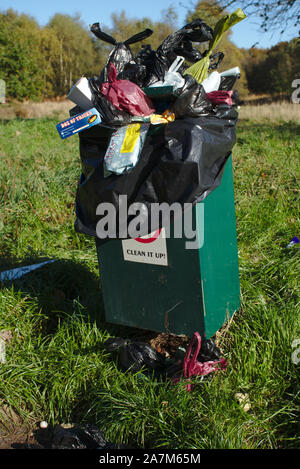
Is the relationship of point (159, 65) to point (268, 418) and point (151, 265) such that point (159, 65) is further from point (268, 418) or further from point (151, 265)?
point (268, 418)

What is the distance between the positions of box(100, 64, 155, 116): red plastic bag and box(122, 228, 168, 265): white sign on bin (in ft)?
1.95

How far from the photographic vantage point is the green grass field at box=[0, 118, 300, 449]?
6.15 feet

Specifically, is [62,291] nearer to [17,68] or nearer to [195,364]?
[195,364]

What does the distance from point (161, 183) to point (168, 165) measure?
3.4 inches

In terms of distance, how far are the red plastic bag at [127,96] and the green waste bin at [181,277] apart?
52 centimetres

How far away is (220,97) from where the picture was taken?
205 cm

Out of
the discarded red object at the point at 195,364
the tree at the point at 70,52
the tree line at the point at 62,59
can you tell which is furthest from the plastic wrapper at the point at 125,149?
the tree at the point at 70,52

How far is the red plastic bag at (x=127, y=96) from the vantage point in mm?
2014

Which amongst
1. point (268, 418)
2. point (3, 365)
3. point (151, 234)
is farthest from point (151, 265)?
point (3, 365)

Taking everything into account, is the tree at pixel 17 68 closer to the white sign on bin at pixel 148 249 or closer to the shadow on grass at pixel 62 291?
the shadow on grass at pixel 62 291

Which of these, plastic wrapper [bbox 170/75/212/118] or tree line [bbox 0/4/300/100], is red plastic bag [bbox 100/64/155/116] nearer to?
plastic wrapper [bbox 170/75/212/118]

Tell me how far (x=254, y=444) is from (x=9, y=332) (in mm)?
1559

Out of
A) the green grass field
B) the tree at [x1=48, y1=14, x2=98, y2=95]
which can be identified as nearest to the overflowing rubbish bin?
the green grass field

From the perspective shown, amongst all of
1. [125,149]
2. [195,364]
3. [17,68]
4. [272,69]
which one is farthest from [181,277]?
[272,69]
